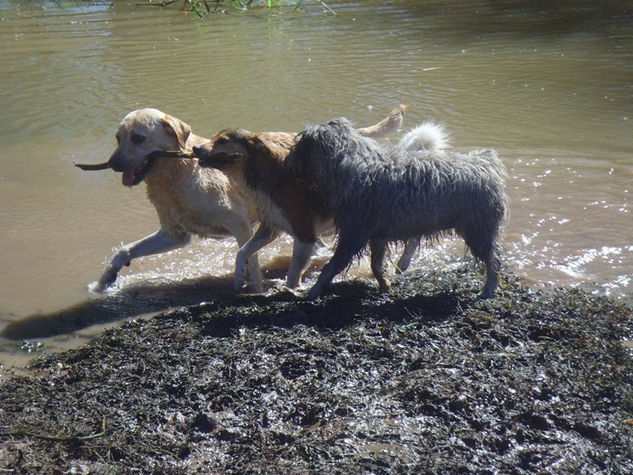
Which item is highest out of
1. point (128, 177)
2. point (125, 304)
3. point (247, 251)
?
point (128, 177)

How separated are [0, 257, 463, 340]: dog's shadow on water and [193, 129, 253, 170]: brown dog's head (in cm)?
100

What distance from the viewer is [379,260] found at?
6.07 m

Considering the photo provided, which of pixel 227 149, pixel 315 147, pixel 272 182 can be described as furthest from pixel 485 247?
pixel 227 149

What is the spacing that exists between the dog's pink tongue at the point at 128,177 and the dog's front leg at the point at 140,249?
51 centimetres

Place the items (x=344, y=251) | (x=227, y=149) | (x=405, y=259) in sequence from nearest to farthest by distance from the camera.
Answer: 1. (x=344, y=251)
2. (x=227, y=149)
3. (x=405, y=259)

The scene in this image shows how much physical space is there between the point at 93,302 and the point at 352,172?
2.31 m

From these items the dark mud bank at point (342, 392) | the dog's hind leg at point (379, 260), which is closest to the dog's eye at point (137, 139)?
the dark mud bank at point (342, 392)

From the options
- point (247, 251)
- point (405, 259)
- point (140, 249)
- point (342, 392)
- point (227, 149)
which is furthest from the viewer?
point (140, 249)

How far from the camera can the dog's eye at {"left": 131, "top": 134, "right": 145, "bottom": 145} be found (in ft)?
22.4

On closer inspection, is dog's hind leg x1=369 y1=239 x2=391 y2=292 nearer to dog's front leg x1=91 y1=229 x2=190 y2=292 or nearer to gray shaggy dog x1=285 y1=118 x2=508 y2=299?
gray shaggy dog x1=285 y1=118 x2=508 y2=299

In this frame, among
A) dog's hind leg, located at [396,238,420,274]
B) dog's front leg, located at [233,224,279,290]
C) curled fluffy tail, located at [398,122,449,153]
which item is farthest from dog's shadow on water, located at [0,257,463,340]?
curled fluffy tail, located at [398,122,449,153]

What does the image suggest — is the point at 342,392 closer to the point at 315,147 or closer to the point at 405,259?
the point at 315,147

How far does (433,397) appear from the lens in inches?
179

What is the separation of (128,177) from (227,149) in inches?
40.7
